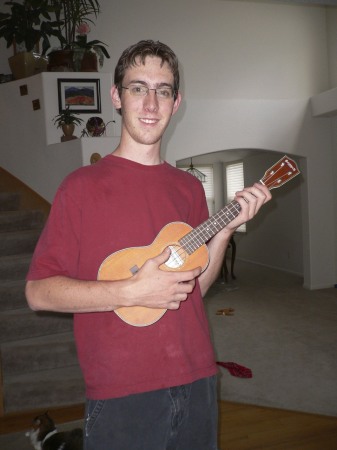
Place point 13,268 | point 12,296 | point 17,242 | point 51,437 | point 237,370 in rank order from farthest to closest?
point 17,242 → point 237,370 → point 13,268 → point 12,296 → point 51,437

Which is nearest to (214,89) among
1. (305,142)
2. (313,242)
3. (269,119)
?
(269,119)

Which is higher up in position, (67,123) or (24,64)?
(24,64)

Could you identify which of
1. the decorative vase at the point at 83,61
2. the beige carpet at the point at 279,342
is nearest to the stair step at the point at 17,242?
the decorative vase at the point at 83,61

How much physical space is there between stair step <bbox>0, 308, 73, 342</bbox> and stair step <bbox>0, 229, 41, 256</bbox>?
75cm

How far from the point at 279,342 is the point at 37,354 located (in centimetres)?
280

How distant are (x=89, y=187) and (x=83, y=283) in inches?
10.1

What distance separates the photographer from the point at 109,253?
→ 116 cm

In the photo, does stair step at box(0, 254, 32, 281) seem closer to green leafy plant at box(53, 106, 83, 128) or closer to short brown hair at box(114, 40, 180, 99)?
green leafy plant at box(53, 106, 83, 128)

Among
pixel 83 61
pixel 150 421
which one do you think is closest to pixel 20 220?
pixel 83 61

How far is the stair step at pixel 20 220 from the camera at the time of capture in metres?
4.54

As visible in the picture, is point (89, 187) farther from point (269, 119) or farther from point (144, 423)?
point (269, 119)

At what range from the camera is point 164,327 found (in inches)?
46.1

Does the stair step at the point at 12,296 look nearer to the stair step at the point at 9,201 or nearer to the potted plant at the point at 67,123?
the stair step at the point at 9,201

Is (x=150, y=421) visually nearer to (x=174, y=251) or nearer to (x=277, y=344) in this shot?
(x=174, y=251)
